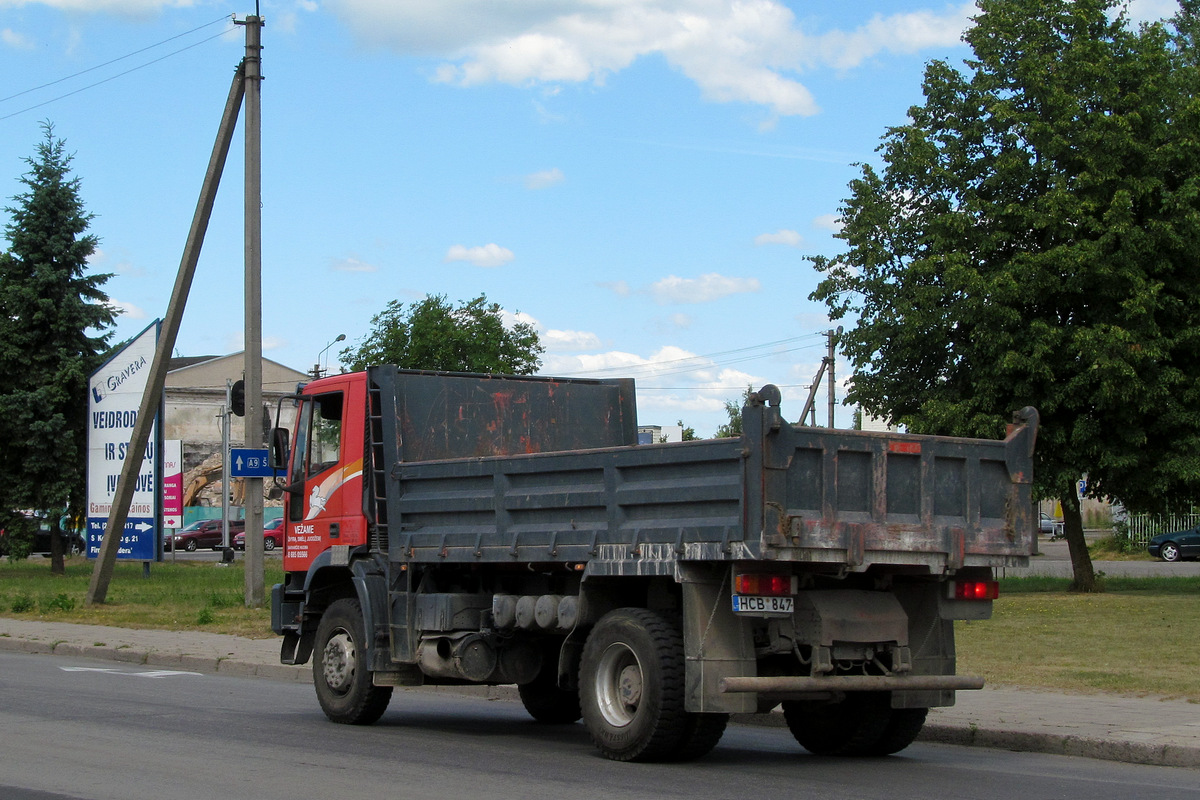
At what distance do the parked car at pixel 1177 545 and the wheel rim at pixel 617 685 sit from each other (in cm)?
4248

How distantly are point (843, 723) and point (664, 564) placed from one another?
2.23m

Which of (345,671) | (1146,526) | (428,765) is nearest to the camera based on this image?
(428,765)

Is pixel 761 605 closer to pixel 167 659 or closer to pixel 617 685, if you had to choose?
pixel 617 685

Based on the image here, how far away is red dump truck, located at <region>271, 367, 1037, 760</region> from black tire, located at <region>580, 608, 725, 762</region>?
0.02 m

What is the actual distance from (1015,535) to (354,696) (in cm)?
549

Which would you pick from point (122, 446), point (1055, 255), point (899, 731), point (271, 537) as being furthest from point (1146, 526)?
point (899, 731)

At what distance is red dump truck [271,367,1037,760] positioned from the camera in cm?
870

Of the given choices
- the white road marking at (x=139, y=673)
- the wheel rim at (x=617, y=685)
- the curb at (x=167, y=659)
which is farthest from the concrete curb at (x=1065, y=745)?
the white road marking at (x=139, y=673)

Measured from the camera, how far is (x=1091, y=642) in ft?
59.5

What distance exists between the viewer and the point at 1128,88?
1080 inches

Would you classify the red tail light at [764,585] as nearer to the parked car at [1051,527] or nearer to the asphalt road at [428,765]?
the asphalt road at [428,765]

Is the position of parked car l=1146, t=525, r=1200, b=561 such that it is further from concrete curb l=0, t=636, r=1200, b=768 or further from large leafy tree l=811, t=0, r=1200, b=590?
concrete curb l=0, t=636, r=1200, b=768

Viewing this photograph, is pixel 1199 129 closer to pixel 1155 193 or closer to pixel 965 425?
pixel 1155 193

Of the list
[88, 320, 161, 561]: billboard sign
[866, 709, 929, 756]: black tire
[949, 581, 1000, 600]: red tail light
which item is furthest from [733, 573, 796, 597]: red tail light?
[88, 320, 161, 561]: billboard sign
